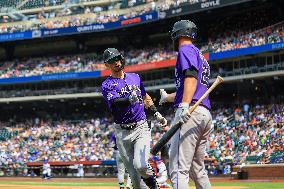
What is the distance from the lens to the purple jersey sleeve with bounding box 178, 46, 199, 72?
6793mm

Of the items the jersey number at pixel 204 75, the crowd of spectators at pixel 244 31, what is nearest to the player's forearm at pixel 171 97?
the jersey number at pixel 204 75

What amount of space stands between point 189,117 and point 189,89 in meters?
0.34

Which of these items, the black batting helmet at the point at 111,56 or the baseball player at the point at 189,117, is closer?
the baseball player at the point at 189,117

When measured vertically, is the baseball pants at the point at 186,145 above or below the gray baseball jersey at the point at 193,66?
below

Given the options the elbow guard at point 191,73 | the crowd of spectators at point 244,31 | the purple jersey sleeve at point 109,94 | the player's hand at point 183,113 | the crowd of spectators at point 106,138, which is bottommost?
the player's hand at point 183,113

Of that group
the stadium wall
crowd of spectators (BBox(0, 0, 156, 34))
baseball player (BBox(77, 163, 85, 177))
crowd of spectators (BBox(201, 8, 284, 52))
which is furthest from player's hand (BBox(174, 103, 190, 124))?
crowd of spectators (BBox(0, 0, 156, 34))

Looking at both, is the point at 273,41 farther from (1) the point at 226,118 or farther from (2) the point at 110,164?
(2) the point at 110,164

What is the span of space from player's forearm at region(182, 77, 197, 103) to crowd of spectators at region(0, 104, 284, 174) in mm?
19564

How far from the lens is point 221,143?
31500 mm

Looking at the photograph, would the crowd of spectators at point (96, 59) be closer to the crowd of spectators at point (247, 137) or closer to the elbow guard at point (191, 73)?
the crowd of spectators at point (247, 137)

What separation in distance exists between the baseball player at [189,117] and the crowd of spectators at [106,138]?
1906cm

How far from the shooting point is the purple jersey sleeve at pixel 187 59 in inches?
267

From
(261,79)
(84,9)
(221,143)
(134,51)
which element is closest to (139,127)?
(221,143)

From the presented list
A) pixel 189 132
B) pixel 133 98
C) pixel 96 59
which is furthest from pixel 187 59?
pixel 96 59
